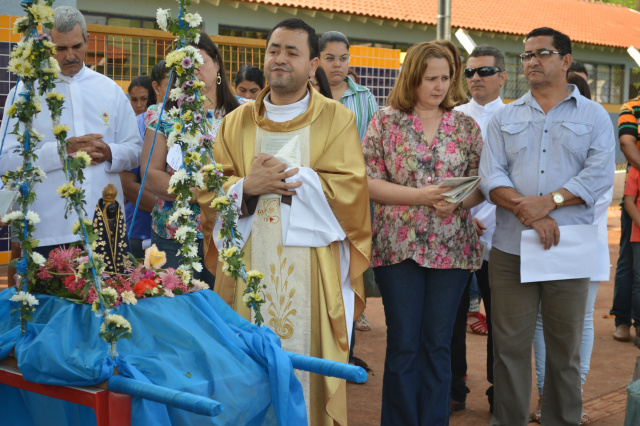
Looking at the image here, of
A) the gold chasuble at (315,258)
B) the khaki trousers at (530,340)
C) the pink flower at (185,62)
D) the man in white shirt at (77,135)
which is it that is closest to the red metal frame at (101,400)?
the pink flower at (185,62)

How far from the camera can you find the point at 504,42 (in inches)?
957

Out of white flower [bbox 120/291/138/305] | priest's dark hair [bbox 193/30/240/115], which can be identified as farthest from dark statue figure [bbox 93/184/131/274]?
priest's dark hair [bbox 193/30/240/115]

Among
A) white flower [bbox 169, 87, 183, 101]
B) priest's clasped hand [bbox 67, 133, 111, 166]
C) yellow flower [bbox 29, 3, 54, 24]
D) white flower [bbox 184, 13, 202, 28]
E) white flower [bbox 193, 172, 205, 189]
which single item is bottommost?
white flower [bbox 193, 172, 205, 189]

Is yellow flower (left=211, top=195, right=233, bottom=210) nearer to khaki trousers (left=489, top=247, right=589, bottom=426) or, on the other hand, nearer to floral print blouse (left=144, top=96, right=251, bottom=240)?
floral print blouse (left=144, top=96, right=251, bottom=240)

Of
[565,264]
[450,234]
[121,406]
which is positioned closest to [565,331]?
[565,264]

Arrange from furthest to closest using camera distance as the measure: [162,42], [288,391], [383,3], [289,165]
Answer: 1. [383,3]
2. [162,42]
3. [289,165]
4. [288,391]

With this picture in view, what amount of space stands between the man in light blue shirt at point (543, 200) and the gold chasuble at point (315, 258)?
3.01 feet

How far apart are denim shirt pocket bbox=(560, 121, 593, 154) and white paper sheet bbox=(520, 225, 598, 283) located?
46 centimetres

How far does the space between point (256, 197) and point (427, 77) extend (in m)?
1.28

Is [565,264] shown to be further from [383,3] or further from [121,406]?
[383,3]

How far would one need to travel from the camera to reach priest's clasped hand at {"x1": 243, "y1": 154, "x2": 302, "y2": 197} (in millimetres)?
4039

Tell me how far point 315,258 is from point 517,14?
76.7 feet

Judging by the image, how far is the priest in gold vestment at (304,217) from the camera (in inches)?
163

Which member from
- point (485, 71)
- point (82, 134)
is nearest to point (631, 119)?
point (485, 71)
